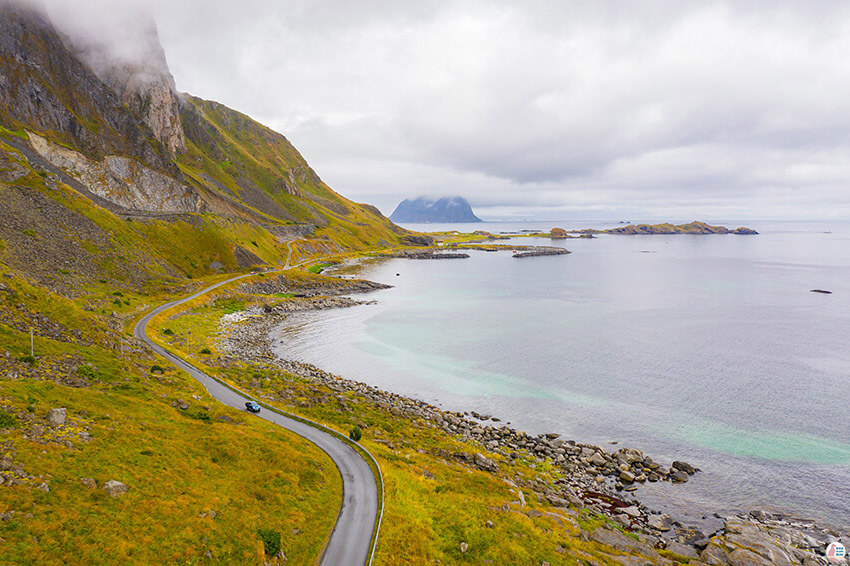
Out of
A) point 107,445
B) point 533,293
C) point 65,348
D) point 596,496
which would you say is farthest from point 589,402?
point 533,293

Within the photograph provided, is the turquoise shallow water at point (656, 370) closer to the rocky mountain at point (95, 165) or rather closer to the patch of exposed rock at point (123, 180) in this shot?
the rocky mountain at point (95, 165)

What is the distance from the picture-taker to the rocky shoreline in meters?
30.7

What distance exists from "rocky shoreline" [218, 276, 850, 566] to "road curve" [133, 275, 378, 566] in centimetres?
1172

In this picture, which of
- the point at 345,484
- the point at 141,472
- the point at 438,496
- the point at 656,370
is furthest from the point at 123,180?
the point at 656,370

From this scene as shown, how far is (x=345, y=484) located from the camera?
1316 inches

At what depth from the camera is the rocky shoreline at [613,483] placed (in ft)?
101

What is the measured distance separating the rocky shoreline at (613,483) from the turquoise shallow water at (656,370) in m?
2.46

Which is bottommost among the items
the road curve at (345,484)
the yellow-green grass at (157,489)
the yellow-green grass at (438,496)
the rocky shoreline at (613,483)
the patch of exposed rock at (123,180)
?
the rocky shoreline at (613,483)

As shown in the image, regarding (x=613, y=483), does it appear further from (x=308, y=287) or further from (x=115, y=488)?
(x=308, y=287)

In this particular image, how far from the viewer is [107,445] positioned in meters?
28.1

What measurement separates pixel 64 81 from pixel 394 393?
6839 inches

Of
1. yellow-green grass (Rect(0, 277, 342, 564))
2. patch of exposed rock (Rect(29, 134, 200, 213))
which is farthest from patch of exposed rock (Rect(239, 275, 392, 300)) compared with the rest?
yellow-green grass (Rect(0, 277, 342, 564))

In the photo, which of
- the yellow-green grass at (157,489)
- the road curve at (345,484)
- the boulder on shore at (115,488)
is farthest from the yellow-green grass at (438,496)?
the boulder on shore at (115,488)

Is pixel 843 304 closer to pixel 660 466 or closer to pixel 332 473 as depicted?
pixel 660 466
